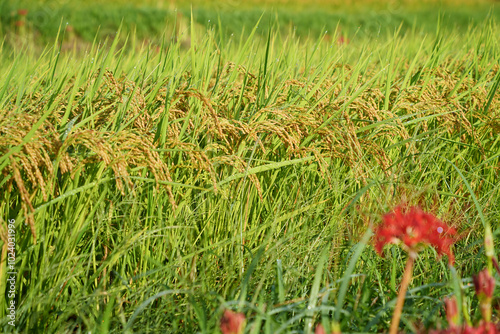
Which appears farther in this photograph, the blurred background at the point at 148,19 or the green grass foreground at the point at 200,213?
the blurred background at the point at 148,19

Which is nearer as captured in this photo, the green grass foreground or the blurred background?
the green grass foreground

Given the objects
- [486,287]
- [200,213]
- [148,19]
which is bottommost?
[148,19]

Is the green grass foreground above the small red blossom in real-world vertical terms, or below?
below

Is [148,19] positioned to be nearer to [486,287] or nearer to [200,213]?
[200,213]

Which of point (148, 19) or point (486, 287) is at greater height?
point (486, 287)

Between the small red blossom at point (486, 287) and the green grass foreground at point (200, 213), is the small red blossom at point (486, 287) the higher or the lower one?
the higher one

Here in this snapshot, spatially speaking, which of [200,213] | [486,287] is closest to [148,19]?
[200,213]

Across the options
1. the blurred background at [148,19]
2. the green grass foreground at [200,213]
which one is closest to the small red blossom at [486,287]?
the green grass foreground at [200,213]

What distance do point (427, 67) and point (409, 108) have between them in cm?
68

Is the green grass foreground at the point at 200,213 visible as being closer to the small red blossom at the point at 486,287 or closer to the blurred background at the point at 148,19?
Result: the small red blossom at the point at 486,287

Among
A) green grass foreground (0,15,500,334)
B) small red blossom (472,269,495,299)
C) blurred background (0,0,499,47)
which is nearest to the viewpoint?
small red blossom (472,269,495,299)

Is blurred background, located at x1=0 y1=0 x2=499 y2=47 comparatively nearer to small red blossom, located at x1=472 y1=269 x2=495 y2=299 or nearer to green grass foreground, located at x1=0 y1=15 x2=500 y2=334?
green grass foreground, located at x1=0 y1=15 x2=500 y2=334

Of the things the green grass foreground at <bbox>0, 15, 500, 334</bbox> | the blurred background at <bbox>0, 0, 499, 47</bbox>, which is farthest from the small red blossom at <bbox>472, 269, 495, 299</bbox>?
the blurred background at <bbox>0, 0, 499, 47</bbox>

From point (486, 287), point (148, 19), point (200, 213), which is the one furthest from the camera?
point (148, 19)
